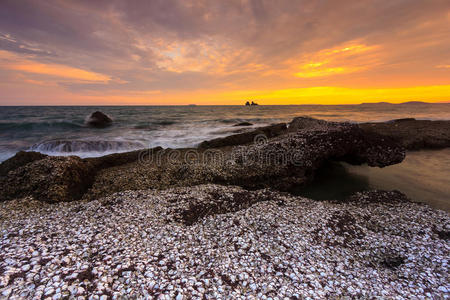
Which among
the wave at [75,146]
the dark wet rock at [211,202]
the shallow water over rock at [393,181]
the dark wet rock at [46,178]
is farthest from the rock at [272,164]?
the wave at [75,146]

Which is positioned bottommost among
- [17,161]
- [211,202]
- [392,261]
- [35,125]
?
[392,261]

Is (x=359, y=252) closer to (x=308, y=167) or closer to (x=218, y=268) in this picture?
(x=218, y=268)

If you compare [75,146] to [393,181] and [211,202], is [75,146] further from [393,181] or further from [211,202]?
[393,181]

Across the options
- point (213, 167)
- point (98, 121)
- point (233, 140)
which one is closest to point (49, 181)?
point (213, 167)

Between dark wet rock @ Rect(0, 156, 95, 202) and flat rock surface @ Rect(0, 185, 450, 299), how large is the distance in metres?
0.43

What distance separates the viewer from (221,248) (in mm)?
4457

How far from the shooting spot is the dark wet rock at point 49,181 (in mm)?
6910

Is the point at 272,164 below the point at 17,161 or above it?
below

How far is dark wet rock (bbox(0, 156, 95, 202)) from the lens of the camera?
22.7 feet

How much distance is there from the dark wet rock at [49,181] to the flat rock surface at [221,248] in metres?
0.43

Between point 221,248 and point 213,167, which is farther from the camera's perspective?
point 213,167

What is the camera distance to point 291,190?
28.0 ft

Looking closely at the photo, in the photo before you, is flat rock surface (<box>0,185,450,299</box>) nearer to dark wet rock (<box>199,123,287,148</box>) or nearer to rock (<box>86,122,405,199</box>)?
rock (<box>86,122,405,199</box>)

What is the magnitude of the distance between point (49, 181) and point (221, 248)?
7044 millimetres
